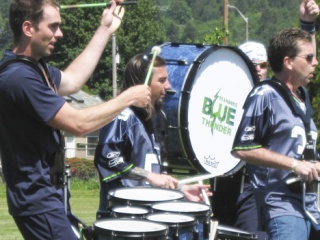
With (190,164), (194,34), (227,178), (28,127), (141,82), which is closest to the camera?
(28,127)

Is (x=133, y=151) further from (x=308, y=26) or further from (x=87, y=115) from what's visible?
(x=308, y=26)

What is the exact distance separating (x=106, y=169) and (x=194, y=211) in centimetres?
83

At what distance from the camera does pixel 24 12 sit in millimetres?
4484

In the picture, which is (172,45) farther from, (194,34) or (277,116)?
(194,34)

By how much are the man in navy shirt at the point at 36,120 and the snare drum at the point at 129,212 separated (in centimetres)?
43

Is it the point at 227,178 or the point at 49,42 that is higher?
the point at 49,42

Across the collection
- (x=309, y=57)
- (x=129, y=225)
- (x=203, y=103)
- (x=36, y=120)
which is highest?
(x=309, y=57)

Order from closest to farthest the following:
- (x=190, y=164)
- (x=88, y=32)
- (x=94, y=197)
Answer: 1. (x=190, y=164)
2. (x=94, y=197)
3. (x=88, y=32)

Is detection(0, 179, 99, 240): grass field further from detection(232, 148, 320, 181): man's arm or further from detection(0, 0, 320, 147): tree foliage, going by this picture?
detection(232, 148, 320, 181): man's arm

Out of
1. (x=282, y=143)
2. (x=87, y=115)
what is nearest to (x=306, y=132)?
(x=282, y=143)

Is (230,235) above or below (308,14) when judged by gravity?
below

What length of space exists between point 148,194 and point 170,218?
423 mm

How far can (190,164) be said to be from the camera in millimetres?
8422

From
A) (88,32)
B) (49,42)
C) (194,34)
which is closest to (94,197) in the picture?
(49,42)
